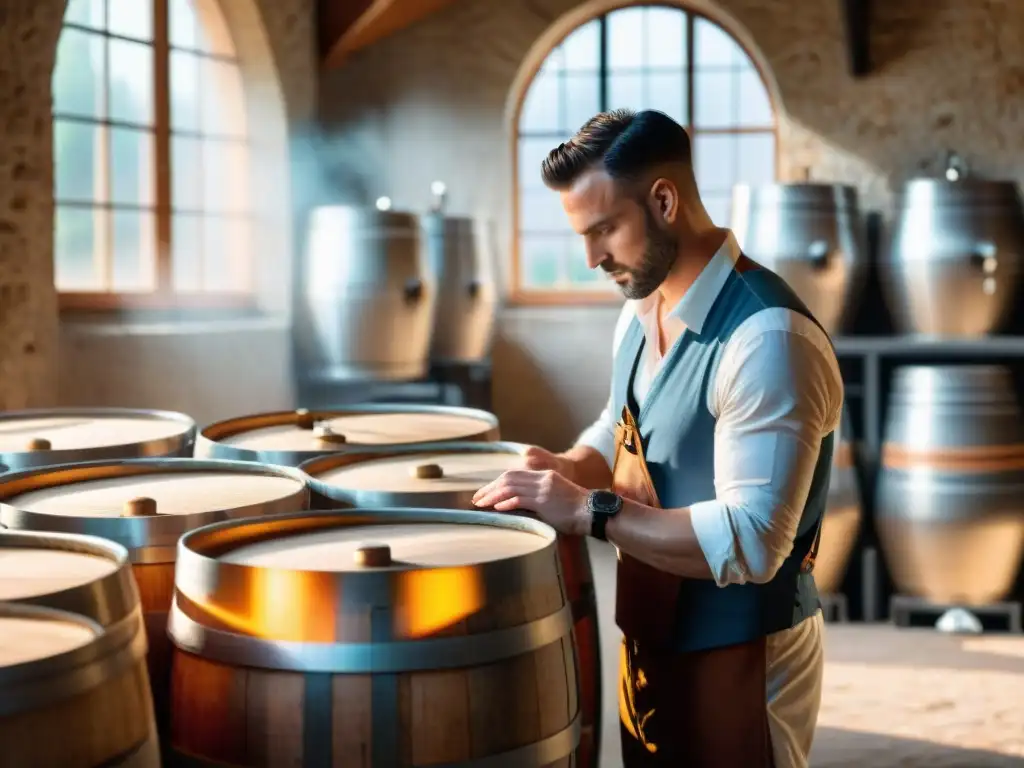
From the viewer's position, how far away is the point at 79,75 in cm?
488

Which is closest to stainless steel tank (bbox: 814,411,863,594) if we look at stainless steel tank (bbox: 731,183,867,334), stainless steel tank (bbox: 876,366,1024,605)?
stainless steel tank (bbox: 876,366,1024,605)

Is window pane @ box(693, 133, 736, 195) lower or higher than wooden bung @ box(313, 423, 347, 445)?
higher

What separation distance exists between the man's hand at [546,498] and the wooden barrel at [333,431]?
581mm

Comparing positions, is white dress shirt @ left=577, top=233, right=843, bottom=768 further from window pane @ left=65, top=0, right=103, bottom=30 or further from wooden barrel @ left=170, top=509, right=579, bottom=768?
window pane @ left=65, top=0, right=103, bottom=30

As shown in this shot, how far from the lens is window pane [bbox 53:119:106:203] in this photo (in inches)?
189

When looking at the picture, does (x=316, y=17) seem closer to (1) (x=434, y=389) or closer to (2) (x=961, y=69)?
(1) (x=434, y=389)

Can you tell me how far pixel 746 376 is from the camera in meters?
1.66

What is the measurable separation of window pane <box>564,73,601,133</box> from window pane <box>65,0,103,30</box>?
267 cm

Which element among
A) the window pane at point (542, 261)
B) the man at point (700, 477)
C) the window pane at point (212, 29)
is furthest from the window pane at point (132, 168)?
the man at point (700, 477)

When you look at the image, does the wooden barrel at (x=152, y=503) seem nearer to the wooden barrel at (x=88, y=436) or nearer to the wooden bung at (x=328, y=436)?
the wooden barrel at (x=88, y=436)

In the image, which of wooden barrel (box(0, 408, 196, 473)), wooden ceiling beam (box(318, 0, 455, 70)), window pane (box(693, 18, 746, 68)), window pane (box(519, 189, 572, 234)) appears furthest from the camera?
window pane (box(519, 189, 572, 234))

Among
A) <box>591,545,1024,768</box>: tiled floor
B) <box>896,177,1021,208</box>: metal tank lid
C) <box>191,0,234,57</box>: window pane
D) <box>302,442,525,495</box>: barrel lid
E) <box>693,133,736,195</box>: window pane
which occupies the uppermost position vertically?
<box>191,0,234,57</box>: window pane

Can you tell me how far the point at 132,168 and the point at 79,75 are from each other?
0.45m

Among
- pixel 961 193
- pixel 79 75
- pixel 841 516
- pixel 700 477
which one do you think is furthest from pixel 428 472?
pixel 961 193
